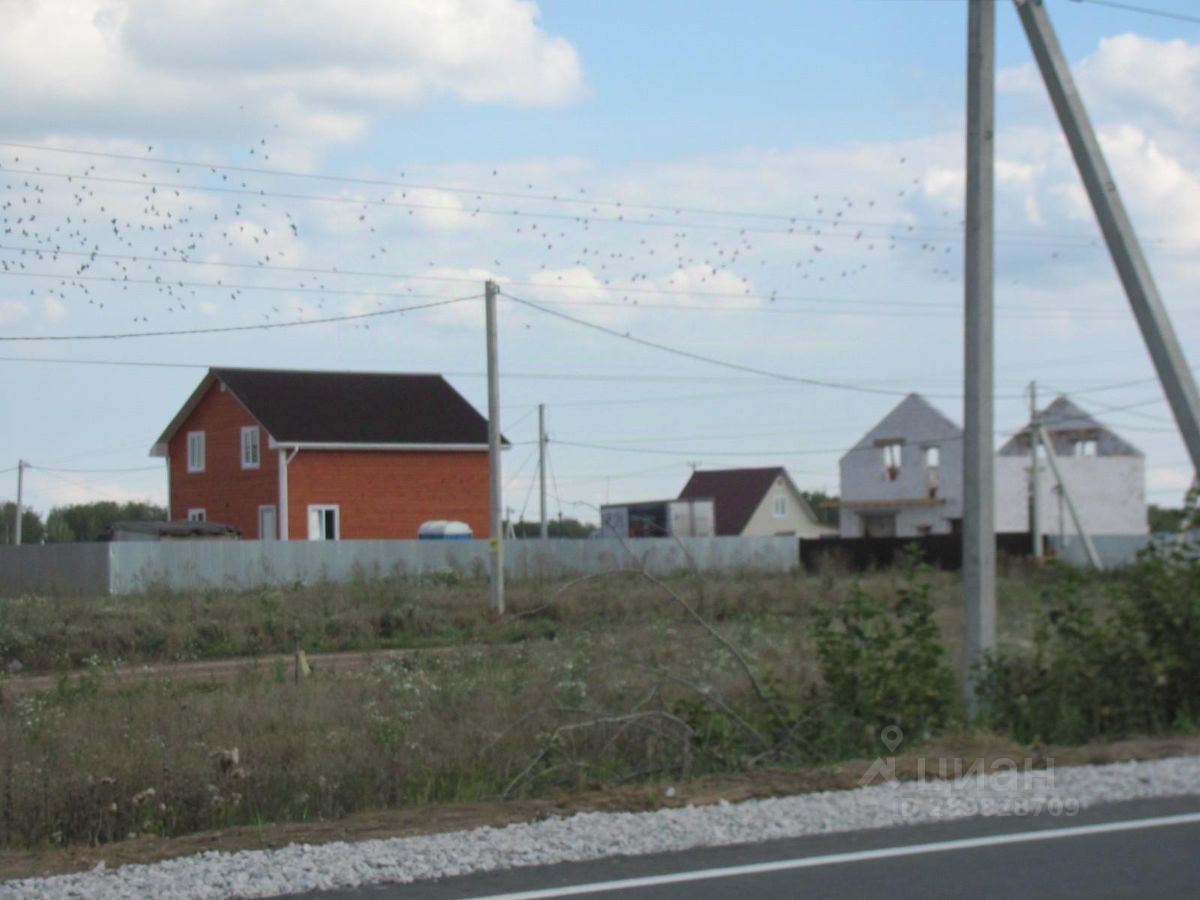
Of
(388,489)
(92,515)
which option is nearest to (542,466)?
(388,489)

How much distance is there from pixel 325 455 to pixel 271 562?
7785mm

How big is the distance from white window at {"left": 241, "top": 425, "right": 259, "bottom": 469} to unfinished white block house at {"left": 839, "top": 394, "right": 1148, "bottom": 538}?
28.0 m

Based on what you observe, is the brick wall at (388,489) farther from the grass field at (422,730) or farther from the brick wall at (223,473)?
the grass field at (422,730)

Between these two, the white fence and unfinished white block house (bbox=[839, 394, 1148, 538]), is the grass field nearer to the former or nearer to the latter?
the white fence

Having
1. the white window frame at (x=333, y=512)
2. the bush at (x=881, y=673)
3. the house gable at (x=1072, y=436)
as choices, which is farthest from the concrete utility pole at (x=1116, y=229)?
the house gable at (x=1072, y=436)

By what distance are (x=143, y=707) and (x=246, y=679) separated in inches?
154

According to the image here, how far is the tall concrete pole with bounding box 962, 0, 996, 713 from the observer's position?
41.1 feet

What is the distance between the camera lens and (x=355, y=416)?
1849 inches

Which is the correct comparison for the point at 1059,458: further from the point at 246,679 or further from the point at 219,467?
the point at 246,679

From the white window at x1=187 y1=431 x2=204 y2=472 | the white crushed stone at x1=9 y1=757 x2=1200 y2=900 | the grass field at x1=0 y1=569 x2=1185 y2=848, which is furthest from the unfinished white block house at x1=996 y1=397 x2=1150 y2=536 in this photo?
the white crushed stone at x1=9 y1=757 x2=1200 y2=900

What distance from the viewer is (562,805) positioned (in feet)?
30.5

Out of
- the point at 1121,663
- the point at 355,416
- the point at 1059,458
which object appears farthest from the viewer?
the point at 1059,458

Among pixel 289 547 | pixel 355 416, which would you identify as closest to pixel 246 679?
pixel 289 547

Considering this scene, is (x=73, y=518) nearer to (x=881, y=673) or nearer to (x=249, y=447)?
(x=249, y=447)
